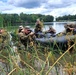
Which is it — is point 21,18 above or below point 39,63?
above

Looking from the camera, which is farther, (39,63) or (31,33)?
(31,33)

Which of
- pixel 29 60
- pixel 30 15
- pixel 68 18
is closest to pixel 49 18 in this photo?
pixel 68 18

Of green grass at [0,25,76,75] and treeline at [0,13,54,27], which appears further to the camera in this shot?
treeline at [0,13,54,27]

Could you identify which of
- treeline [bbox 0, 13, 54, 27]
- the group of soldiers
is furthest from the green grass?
treeline [bbox 0, 13, 54, 27]

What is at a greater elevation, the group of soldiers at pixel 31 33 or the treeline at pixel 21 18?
the treeline at pixel 21 18

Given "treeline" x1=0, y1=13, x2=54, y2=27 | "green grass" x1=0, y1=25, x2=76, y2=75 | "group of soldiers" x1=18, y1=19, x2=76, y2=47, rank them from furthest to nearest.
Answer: "treeline" x1=0, y1=13, x2=54, y2=27 → "group of soldiers" x1=18, y1=19, x2=76, y2=47 → "green grass" x1=0, y1=25, x2=76, y2=75

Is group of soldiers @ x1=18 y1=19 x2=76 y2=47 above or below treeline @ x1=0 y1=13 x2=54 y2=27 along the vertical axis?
below

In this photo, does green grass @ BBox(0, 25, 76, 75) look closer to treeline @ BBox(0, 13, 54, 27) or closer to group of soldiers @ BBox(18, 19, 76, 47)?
group of soldiers @ BBox(18, 19, 76, 47)

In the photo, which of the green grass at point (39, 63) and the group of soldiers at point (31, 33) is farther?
the group of soldiers at point (31, 33)

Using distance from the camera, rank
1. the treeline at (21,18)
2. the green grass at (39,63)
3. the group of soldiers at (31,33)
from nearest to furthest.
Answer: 1. the green grass at (39,63)
2. the group of soldiers at (31,33)
3. the treeline at (21,18)

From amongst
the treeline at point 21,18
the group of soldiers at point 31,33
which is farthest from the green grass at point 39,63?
the treeline at point 21,18

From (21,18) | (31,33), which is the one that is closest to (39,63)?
(21,18)

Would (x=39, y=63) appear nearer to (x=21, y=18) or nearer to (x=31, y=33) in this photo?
(x=21, y=18)

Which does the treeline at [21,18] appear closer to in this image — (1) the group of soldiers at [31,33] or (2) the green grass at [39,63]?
(1) the group of soldiers at [31,33]
